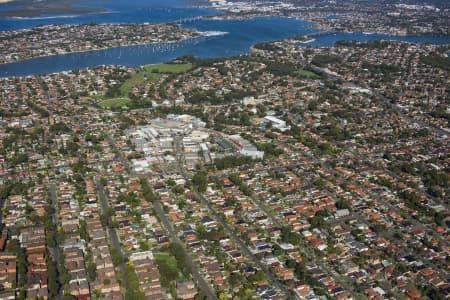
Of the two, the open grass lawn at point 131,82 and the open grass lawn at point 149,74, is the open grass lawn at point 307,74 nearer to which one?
the open grass lawn at point 149,74

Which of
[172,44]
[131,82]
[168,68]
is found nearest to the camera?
[131,82]

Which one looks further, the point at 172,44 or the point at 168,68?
the point at 172,44

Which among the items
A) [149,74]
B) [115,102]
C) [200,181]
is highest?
[200,181]

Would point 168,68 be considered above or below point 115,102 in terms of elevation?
above

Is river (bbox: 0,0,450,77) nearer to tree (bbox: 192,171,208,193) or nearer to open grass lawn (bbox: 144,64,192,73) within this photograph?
open grass lawn (bbox: 144,64,192,73)

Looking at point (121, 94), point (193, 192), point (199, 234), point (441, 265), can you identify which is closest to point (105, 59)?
point (121, 94)

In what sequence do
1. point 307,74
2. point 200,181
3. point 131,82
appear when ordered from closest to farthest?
point 200,181 < point 131,82 < point 307,74

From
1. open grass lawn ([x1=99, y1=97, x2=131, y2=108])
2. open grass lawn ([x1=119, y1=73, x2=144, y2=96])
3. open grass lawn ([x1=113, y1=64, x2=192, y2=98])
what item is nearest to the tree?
open grass lawn ([x1=99, y1=97, x2=131, y2=108])

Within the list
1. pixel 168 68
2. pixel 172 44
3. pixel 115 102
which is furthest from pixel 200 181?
pixel 172 44

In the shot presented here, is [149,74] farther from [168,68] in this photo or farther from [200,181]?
[200,181]

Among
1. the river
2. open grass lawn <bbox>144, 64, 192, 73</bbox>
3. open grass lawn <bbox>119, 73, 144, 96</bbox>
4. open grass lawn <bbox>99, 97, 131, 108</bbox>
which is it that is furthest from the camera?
the river

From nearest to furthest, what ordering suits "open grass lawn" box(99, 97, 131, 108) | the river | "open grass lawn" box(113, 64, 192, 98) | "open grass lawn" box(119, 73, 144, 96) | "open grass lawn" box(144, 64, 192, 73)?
"open grass lawn" box(99, 97, 131, 108) < "open grass lawn" box(119, 73, 144, 96) < "open grass lawn" box(113, 64, 192, 98) < "open grass lawn" box(144, 64, 192, 73) < the river
